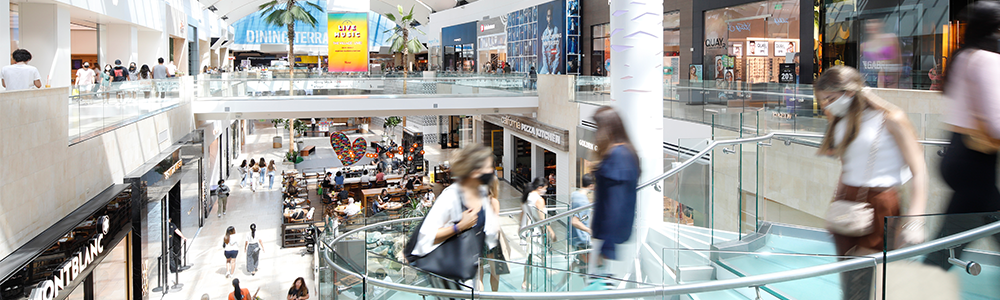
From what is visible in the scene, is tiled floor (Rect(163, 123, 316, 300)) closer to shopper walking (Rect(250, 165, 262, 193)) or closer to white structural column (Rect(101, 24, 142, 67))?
shopper walking (Rect(250, 165, 262, 193))

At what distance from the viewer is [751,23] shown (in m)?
16.7

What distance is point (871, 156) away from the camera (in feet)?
8.51

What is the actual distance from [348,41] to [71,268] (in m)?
16.1

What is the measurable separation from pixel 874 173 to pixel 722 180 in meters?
2.48

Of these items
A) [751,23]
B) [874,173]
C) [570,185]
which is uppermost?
[751,23]

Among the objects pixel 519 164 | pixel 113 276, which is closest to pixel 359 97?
pixel 519 164

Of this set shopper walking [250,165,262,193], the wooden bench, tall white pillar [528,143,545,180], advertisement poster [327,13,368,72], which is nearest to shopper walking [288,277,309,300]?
advertisement poster [327,13,368,72]

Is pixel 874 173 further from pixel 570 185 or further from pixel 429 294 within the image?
pixel 570 185

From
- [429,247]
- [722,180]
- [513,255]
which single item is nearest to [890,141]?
[429,247]

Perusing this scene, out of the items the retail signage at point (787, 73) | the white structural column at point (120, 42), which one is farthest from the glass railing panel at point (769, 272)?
the white structural column at point (120, 42)

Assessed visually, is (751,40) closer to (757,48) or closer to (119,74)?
(757,48)

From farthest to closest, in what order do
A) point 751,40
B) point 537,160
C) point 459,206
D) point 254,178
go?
point 254,178
point 537,160
point 751,40
point 459,206

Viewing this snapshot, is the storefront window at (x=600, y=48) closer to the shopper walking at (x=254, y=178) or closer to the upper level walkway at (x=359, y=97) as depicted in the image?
the upper level walkway at (x=359, y=97)

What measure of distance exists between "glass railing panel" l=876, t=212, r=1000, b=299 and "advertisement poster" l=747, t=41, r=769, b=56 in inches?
600
